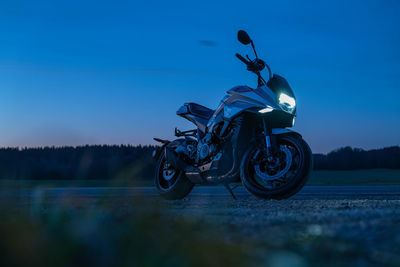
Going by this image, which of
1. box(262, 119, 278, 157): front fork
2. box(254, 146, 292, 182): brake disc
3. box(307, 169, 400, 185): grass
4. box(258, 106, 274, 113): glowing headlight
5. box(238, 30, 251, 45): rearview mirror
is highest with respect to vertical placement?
box(238, 30, 251, 45): rearview mirror

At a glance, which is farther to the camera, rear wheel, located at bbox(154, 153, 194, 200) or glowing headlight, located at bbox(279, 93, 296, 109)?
rear wheel, located at bbox(154, 153, 194, 200)

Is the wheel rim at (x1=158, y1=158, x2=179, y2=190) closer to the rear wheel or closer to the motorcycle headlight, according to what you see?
the rear wheel

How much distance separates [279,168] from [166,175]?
2478mm

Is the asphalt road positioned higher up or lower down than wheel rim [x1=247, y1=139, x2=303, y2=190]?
lower down

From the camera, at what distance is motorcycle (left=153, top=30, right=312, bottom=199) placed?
195 inches

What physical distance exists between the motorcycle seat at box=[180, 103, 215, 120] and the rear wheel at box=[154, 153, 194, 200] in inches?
37.1

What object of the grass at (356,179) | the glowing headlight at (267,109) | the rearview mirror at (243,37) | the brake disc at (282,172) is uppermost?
the rearview mirror at (243,37)

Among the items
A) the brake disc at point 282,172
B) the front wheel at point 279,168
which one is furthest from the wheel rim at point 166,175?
the brake disc at point 282,172

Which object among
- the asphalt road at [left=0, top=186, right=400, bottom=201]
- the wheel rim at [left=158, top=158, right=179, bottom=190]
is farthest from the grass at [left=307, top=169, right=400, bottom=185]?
the wheel rim at [left=158, top=158, right=179, bottom=190]

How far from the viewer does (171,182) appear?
22.6ft

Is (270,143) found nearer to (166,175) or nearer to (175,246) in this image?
(166,175)

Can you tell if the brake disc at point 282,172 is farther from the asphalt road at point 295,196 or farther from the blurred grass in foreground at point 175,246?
the blurred grass in foreground at point 175,246

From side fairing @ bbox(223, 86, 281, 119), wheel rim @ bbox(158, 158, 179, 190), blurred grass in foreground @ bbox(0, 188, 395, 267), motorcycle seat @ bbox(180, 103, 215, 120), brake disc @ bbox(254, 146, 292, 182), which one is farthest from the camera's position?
wheel rim @ bbox(158, 158, 179, 190)

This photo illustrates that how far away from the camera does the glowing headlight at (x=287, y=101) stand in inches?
213
